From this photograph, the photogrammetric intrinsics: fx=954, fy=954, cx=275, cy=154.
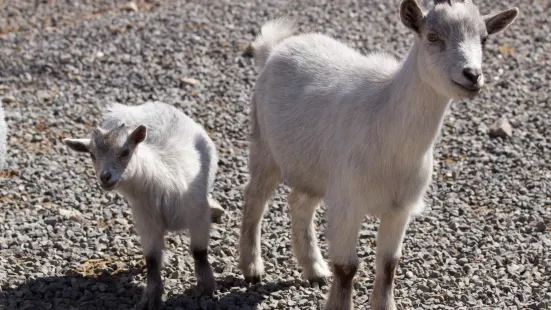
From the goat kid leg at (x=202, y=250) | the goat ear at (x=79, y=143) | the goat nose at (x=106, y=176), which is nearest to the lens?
the goat nose at (x=106, y=176)

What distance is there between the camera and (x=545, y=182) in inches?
355

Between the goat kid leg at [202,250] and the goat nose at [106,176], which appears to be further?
the goat kid leg at [202,250]

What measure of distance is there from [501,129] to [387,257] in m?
3.84

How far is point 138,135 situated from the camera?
676cm

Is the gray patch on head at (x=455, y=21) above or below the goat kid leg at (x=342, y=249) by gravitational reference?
above

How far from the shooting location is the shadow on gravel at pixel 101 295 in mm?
6871

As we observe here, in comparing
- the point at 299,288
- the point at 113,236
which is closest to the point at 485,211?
the point at 299,288

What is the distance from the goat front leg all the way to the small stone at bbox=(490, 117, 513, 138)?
14.5 ft

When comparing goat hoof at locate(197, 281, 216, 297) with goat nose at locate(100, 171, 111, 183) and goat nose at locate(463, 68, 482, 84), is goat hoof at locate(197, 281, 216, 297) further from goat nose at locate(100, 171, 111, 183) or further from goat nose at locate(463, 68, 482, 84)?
goat nose at locate(463, 68, 482, 84)

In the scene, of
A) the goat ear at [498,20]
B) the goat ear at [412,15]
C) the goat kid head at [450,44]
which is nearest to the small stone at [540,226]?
the goat ear at [498,20]

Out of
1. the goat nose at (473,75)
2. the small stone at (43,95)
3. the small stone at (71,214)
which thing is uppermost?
the goat nose at (473,75)

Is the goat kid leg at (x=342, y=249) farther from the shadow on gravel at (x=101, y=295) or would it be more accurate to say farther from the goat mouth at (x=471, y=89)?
the goat mouth at (x=471, y=89)

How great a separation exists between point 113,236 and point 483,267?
3048 mm

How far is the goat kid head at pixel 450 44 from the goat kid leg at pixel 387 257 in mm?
1202
